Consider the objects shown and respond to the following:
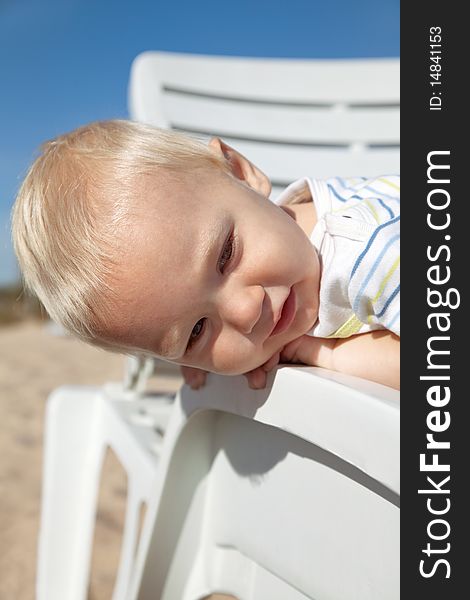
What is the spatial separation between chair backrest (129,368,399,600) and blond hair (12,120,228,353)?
0.20 m

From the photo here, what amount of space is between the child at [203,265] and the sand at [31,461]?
3.16ft

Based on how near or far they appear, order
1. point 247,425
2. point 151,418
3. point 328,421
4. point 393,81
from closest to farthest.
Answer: point 328,421
point 247,425
point 151,418
point 393,81

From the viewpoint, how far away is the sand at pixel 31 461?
7.29ft

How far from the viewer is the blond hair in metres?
1.02

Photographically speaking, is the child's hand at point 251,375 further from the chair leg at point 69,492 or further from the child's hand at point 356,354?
the chair leg at point 69,492

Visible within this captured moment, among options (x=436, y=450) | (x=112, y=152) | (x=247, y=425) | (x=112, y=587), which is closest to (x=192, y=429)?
(x=247, y=425)

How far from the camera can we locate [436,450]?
2.15 ft

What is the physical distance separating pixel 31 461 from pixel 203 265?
2314mm

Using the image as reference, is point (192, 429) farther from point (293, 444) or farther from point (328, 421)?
point (328, 421)

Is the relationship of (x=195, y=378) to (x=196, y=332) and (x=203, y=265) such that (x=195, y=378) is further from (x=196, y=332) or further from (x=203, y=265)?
(x=203, y=265)

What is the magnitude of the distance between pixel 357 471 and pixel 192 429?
0.42 m

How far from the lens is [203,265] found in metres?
0.98

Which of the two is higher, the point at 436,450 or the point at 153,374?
the point at 153,374

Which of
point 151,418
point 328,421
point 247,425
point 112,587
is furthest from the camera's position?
point 112,587
